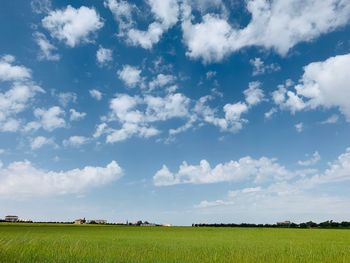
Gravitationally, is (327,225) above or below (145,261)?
above

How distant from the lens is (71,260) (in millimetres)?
12188

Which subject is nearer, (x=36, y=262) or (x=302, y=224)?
(x=36, y=262)

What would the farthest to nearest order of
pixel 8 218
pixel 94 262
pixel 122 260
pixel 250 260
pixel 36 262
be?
pixel 8 218 → pixel 250 260 → pixel 122 260 → pixel 94 262 → pixel 36 262

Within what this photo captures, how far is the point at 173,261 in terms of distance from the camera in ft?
44.5

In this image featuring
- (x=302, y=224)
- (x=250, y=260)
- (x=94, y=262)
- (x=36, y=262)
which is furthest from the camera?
(x=302, y=224)

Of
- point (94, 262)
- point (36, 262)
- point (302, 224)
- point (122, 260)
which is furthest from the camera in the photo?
point (302, 224)

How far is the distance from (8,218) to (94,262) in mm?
163347

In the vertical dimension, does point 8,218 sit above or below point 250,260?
above

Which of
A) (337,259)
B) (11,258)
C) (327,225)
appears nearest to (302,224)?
(327,225)

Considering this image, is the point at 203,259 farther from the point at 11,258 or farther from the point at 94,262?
the point at 11,258

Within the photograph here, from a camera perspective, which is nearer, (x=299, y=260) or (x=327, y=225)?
(x=299, y=260)

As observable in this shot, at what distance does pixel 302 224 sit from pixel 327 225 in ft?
31.5

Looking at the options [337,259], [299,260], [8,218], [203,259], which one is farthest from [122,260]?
[8,218]

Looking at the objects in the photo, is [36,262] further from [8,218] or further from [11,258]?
[8,218]
